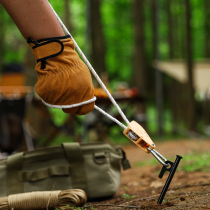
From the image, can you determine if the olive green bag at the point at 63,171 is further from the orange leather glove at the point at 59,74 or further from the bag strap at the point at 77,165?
the orange leather glove at the point at 59,74

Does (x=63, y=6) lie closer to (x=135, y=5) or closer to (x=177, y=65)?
(x=135, y=5)

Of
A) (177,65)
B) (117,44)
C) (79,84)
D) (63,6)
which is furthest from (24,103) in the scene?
(117,44)

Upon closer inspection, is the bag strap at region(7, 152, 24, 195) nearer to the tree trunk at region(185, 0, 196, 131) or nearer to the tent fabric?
the tent fabric

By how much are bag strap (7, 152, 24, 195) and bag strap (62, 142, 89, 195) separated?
324mm

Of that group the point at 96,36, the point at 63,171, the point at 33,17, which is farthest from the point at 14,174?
the point at 96,36

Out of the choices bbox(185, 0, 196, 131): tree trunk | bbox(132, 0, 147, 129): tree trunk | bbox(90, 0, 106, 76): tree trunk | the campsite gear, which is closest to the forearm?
the campsite gear

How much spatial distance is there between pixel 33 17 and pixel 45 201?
106 centimetres

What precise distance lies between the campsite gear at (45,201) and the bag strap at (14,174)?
0.68 ft

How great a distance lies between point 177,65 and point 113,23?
599cm

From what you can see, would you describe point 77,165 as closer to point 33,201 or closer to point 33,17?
point 33,201

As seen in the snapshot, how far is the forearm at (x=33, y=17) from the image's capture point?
1706mm

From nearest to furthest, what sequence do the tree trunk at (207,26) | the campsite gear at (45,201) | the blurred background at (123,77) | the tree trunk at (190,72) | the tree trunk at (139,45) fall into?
the campsite gear at (45,201) < the blurred background at (123,77) < the tree trunk at (190,72) < the tree trunk at (139,45) < the tree trunk at (207,26)

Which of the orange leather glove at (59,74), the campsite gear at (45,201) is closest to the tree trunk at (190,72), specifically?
the campsite gear at (45,201)

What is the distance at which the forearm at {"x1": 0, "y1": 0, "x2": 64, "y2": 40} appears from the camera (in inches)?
67.2
